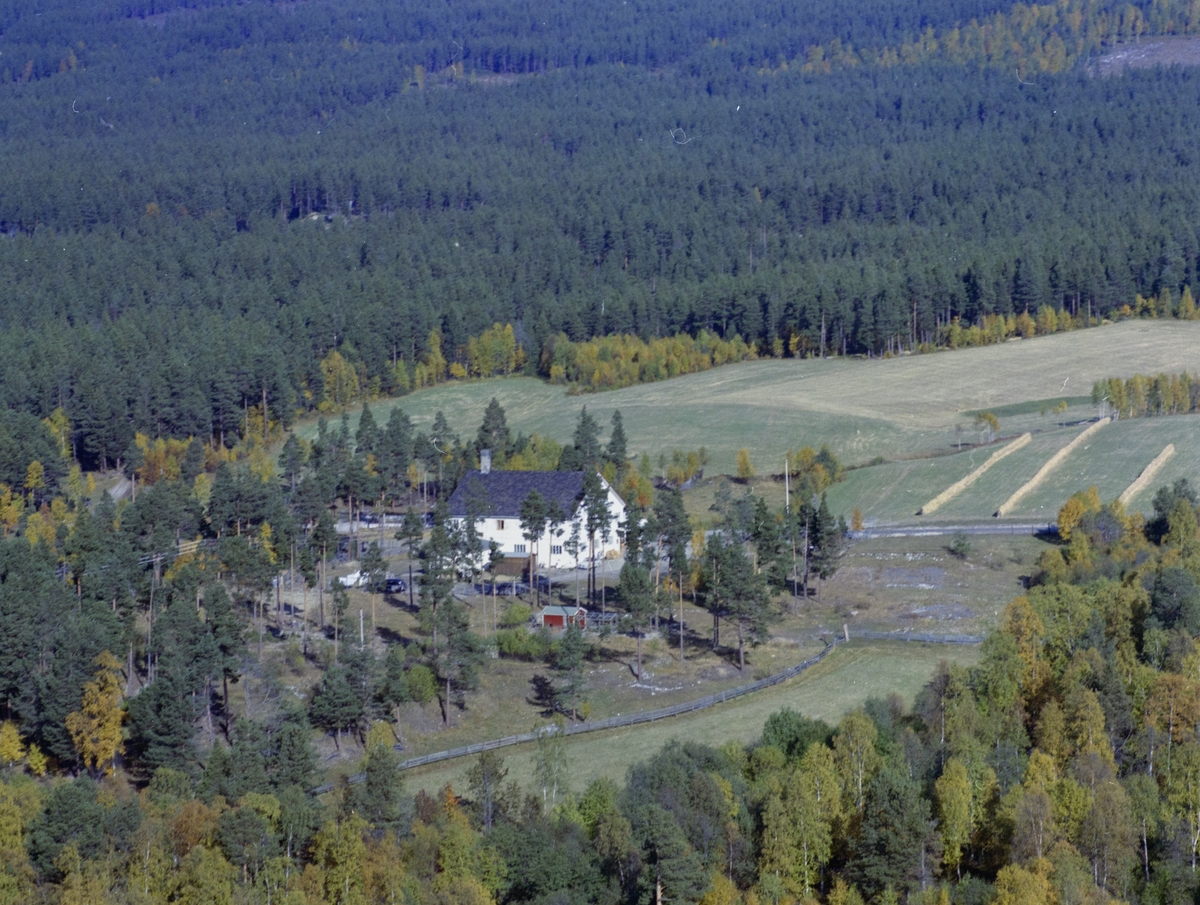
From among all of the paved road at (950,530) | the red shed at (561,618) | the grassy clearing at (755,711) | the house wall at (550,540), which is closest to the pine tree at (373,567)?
the red shed at (561,618)

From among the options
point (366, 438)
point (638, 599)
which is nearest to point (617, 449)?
point (366, 438)

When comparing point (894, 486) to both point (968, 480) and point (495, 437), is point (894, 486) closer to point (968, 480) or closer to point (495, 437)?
point (968, 480)

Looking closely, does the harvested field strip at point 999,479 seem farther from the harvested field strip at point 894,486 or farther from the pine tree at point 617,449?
the pine tree at point 617,449

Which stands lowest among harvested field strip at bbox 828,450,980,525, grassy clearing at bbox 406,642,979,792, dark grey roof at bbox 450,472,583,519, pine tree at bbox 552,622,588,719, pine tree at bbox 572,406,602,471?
grassy clearing at bbox 406,642,979,792

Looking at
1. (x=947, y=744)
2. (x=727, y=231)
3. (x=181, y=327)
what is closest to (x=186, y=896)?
(x=947, y=744)

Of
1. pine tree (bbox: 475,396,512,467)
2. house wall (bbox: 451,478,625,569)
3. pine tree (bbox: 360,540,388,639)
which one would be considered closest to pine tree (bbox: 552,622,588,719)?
pine tree (bbox: 360,540,388,639)

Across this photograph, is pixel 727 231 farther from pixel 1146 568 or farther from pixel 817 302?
pixel 1146 568

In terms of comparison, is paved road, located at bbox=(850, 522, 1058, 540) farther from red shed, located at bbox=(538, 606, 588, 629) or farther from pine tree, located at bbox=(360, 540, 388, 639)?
pine tree, located at bbox=(360, 540, 388, 639)
